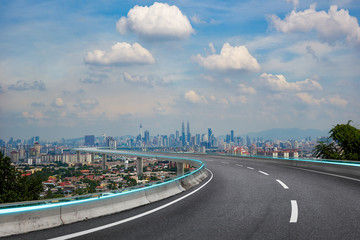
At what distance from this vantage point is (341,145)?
160 feet

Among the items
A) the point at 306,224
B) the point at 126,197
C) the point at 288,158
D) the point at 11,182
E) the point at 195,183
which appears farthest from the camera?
the point at 11,182

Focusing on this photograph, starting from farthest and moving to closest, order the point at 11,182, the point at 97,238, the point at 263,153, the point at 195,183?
the point at 11,182, the point at 263,153, the point at 195,183, the point at 97,238

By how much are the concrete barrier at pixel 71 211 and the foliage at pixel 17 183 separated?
41.5 meters

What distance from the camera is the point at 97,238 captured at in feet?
16.9

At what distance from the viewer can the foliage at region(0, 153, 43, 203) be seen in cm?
4521

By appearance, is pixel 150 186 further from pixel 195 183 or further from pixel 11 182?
pixel 11 182

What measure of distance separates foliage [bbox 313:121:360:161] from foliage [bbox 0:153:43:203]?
153ft

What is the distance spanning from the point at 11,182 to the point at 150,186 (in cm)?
4612

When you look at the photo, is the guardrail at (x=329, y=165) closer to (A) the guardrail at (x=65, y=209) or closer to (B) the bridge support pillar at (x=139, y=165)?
(A) the guardrail at (x=65, y=209)

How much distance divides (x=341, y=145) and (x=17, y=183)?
52.0m

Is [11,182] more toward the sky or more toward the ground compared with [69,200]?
more toward the ground

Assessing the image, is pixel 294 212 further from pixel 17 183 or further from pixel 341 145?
pixel 17 183

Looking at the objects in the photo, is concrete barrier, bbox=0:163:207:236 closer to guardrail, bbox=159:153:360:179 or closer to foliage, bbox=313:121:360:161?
guardrail, bbox=159:153:360:179

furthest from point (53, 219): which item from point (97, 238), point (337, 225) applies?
point (337, 225)
